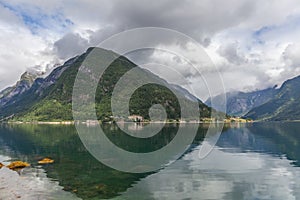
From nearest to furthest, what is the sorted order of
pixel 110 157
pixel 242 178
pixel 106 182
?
pixel 106 182, pixel 242 178, pixel 110 157

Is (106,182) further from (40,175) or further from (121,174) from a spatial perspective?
(40,175)

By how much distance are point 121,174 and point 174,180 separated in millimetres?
10407

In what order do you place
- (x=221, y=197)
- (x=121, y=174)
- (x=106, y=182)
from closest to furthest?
(x=221, y=197) < (x=106, y=182) < (x=121, y=174)

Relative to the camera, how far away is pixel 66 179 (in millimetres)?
49344

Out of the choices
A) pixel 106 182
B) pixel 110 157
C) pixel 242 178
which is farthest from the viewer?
pixel 110 157

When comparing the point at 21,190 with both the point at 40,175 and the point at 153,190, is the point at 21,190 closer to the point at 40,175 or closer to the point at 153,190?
the point at 40,175

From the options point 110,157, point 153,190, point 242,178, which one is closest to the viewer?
point 153,190

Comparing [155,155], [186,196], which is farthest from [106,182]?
[155,155]

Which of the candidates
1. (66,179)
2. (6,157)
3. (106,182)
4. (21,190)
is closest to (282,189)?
(106,182)

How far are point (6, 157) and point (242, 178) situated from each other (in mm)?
56913

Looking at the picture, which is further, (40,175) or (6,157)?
(6,157)

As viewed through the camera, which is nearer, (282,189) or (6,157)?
(282,189)

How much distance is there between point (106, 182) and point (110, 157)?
2765 centimetres

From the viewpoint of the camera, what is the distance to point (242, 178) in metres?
51.1
